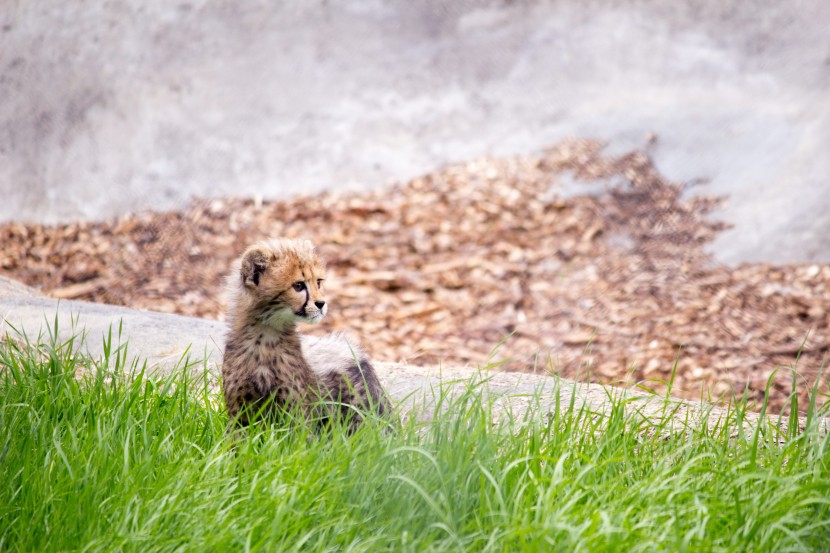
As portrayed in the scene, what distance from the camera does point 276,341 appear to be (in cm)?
375

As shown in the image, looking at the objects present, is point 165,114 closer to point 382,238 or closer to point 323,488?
point 382,238

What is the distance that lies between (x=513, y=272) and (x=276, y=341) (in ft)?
14.3

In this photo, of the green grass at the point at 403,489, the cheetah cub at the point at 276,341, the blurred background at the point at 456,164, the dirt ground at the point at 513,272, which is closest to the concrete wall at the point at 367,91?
the blurred background at the point at 456,164

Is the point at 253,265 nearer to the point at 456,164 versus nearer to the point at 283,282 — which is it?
the point at 283,282

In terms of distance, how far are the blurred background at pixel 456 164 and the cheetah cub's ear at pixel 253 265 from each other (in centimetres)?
330

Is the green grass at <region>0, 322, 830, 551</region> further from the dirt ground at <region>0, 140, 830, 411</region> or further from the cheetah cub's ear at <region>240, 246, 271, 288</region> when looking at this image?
the dirt ground at <region>0, 140, 830, 411</region>

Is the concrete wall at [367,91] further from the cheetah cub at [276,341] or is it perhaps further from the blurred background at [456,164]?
the cheetah cub at [276,341]

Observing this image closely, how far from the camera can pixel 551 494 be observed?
2963 millimetres

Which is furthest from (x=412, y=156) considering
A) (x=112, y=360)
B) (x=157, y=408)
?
(x=157, y=408)

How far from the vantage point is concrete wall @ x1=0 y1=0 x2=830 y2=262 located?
9242 mm

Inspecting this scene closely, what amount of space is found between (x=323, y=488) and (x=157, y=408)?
1.01 meters

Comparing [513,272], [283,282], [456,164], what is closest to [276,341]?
[283,282]

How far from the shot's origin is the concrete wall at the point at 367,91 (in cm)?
924

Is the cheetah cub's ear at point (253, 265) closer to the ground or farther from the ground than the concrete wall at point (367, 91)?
closer to the ground
